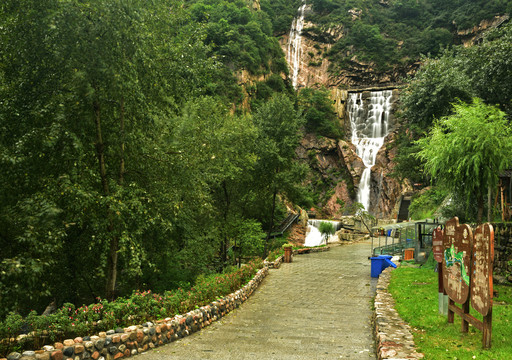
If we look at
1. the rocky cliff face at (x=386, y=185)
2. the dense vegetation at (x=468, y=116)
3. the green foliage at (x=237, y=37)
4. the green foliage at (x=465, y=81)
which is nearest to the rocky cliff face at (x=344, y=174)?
the rocky cliff face at (x=386, y=185)

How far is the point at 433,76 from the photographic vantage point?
24109 mm

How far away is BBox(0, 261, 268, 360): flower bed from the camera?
514 centimetres

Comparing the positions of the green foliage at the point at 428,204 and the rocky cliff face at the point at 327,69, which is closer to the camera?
the green foliage at the point at 428,204

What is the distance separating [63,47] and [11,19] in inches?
45.1

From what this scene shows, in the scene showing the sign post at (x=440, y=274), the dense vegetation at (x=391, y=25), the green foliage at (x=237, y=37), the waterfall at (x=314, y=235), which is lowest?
the waterfall at (x=314, y=235)

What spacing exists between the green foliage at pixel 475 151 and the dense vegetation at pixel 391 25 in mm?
54396

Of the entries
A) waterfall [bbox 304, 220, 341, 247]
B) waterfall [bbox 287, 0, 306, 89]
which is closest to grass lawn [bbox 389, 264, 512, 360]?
waterfall [bbox 304, 220, 341, 247]

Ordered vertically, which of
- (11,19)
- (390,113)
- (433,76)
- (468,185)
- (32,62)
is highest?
(390,113)

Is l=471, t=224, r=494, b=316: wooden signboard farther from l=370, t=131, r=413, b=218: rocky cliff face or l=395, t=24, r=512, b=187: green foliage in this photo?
l=370, t=131, r=413, b=218: rocky cliff face

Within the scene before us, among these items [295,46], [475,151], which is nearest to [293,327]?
[475,151]

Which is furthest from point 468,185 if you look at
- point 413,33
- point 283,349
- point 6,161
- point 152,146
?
point 413,33

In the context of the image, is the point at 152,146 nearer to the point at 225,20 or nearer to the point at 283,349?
the point at 283,349

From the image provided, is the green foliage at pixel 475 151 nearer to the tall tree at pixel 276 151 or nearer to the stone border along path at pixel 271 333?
the stone border along path at pixel 271 333

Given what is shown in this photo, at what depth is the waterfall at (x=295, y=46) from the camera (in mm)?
64188
